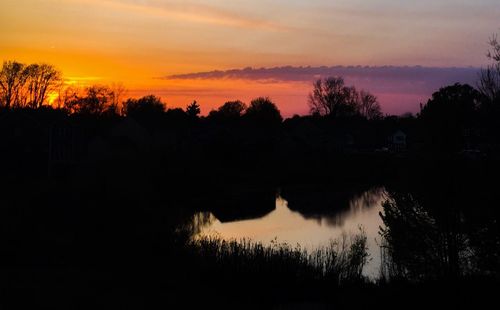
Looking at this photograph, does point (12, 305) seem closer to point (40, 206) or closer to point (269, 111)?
point (40, 206)

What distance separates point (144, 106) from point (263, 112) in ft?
63.7

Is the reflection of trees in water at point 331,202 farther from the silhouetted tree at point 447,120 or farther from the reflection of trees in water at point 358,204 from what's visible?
the silhouetted tree at point 447,120

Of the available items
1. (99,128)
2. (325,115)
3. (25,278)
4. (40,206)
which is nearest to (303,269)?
(25,278)

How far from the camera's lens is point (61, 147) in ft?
138

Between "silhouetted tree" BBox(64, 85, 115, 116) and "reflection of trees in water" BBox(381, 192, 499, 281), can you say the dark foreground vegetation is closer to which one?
"reflection of trees in water" BBox(381, 192, 499, 281)

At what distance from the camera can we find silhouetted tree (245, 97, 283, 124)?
90731mm

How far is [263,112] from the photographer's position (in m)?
94.4

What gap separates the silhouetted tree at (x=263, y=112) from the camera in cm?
9073

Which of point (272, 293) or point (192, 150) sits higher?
point (192, 150)

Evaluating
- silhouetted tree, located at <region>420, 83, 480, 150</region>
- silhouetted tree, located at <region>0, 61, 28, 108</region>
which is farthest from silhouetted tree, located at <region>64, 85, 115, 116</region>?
silhouetted tree, located at <region>420, 83, 480, 150</region>

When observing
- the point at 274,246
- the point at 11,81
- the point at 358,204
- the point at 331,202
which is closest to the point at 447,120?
the point at 274,246

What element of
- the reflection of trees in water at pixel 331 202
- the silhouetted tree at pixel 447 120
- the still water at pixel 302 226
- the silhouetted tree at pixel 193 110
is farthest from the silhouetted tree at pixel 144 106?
the silhouetted tree at pixel 447 120

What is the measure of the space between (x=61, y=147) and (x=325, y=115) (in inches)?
2843

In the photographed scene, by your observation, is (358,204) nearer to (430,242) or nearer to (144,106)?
(430,242)
